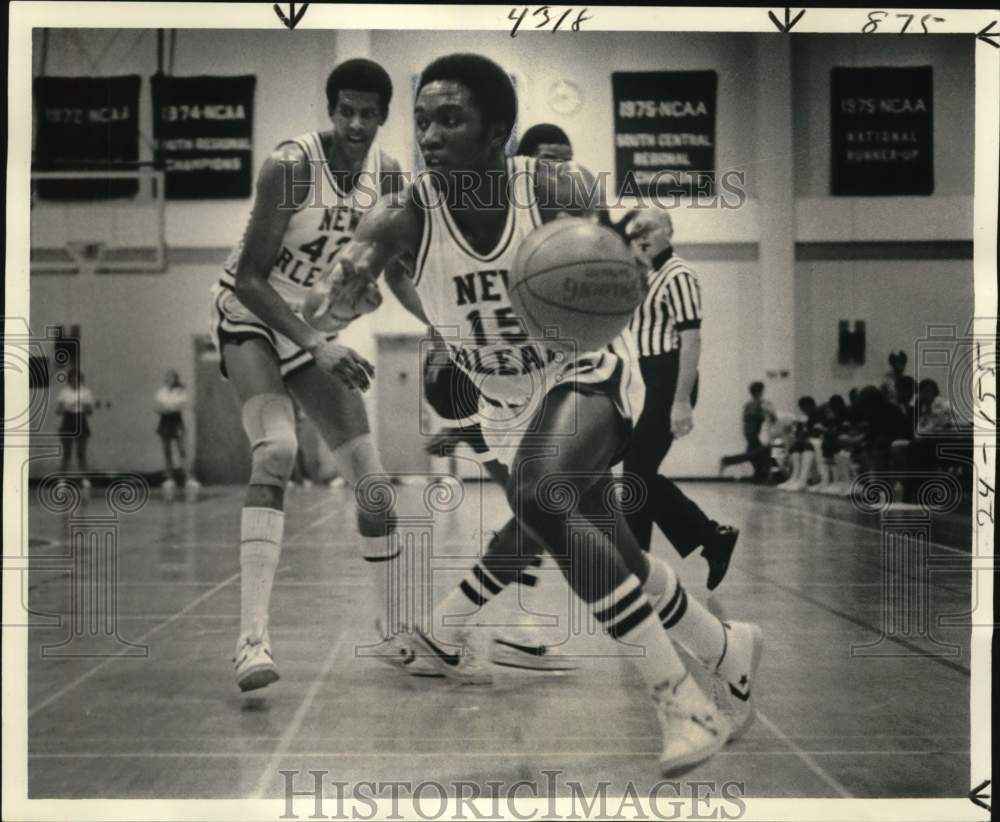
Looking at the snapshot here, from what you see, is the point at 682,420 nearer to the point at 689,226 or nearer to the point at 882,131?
the point at 689,226

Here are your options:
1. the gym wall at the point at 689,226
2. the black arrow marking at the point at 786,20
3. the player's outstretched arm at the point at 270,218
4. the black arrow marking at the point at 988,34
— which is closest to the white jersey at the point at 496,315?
the gym wall at the point at 689,226

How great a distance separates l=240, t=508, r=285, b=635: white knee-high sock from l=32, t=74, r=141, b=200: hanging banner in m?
1.02

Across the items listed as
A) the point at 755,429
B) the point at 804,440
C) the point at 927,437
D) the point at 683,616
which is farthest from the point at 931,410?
the point at 683,616

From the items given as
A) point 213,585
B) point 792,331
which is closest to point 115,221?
point 213,585

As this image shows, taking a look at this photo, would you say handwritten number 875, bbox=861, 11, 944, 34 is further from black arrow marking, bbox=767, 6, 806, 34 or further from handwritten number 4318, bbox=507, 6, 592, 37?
handwritten number 4318, bbox=507, 6, 592, 37

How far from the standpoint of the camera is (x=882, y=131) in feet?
10.6

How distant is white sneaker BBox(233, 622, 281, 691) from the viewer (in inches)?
124

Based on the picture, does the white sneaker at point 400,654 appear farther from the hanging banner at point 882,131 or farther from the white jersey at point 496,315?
the hanging banner at point 882,131

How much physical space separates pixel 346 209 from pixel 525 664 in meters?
1.43

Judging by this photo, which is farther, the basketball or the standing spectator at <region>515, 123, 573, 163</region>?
the standing spectator at <region>515, 123, 573, 163</region>

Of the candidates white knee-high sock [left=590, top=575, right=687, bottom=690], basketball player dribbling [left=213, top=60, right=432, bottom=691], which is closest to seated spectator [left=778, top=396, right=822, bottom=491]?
white knee-high sock [left=590, top=575, right=687, bottom=690]

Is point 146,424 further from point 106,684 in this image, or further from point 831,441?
point 831,441

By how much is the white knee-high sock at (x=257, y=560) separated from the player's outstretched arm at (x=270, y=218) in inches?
23.5

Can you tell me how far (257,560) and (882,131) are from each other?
7.45 ft
